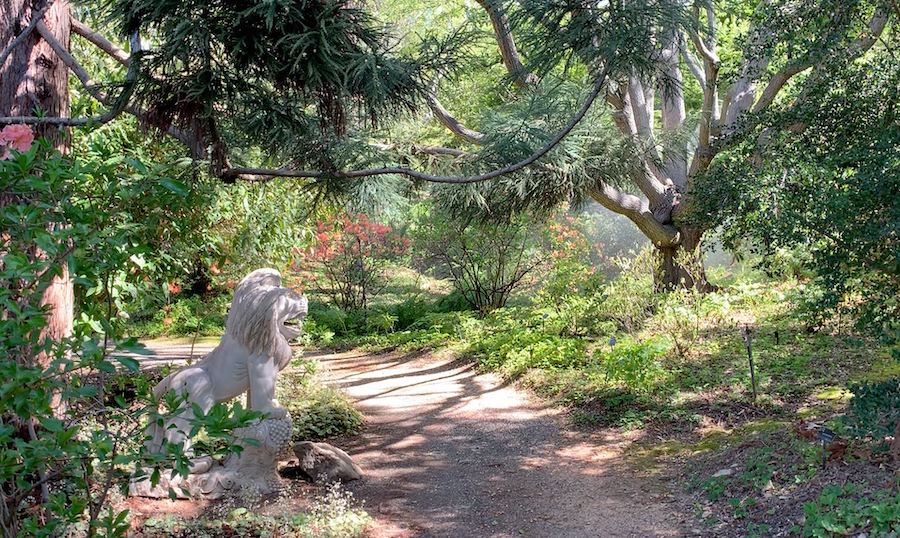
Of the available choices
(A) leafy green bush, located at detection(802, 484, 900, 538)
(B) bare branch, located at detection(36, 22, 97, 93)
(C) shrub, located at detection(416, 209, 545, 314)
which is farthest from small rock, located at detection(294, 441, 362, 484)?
(C) shrub, located at detection(416, 209, 545, 314)

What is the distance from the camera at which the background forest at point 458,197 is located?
97.7 inches

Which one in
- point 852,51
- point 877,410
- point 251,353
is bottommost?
point 877,410

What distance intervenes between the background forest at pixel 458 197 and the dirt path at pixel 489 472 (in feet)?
0.91

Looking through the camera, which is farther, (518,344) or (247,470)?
(518,344)

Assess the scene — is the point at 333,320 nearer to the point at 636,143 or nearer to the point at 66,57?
the point at 636,143

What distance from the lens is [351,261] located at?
46.4 ft

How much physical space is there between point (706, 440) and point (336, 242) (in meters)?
9.06

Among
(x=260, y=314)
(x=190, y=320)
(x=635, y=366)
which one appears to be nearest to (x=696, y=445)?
(x=635, y=366)

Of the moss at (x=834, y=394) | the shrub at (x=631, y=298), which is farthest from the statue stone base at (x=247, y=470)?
the shrub at (x=631, y=298)

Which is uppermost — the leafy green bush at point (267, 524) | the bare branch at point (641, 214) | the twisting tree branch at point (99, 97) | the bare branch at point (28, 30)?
the bare branch at point (28, 30)

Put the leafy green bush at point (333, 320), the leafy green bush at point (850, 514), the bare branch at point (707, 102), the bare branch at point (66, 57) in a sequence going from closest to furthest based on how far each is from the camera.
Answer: the leafy green bush at point (850, 514) → the bare branch at point (66, 57) → the bare branch at point (707, 102) → the leafy green bush at point (333, 320)

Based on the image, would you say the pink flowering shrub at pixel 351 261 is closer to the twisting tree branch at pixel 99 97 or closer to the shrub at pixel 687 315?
the shrub at pixel 687 315

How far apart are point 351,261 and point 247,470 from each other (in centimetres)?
931

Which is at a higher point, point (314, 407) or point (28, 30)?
point (28, 30)
